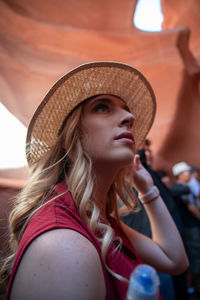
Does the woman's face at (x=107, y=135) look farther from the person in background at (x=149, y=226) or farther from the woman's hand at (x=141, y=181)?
the person in background at (x=149, y=226)

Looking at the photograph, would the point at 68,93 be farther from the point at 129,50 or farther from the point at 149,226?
the point at 129,50

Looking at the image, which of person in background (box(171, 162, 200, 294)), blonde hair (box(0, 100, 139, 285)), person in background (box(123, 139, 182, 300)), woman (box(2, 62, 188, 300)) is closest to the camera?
woman (box(2, 62, 188, 300))

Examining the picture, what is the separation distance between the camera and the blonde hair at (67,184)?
57 cm

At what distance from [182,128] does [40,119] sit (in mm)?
2534

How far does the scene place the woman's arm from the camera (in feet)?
2.59

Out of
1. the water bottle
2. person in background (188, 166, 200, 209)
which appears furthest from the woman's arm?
person in background (188, 166, 200, 209)

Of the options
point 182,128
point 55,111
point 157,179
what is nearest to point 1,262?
point 55,111

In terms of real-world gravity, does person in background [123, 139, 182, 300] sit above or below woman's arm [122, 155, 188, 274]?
below

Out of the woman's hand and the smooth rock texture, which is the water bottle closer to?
the woman's hand

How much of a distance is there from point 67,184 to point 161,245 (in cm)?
48

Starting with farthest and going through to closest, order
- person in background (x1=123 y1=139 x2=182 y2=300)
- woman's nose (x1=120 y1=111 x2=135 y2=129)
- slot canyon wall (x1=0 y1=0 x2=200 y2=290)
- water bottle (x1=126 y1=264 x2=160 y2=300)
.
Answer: slot canyon wall (x1=0 y1=0 x2=200 y2=290) → person in background (x1=123 y1=139 x2=182 y2=300) → woman's nose (x1=120 y1=111 x2=135 y2=129) → water bottle (x1=126 y1=264 x2=160 y2=300)

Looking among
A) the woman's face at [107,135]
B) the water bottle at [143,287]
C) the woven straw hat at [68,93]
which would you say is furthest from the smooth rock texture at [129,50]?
the water bottle at [143,287]

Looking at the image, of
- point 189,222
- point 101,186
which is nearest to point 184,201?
point 189,222

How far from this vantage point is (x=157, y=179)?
143cm
